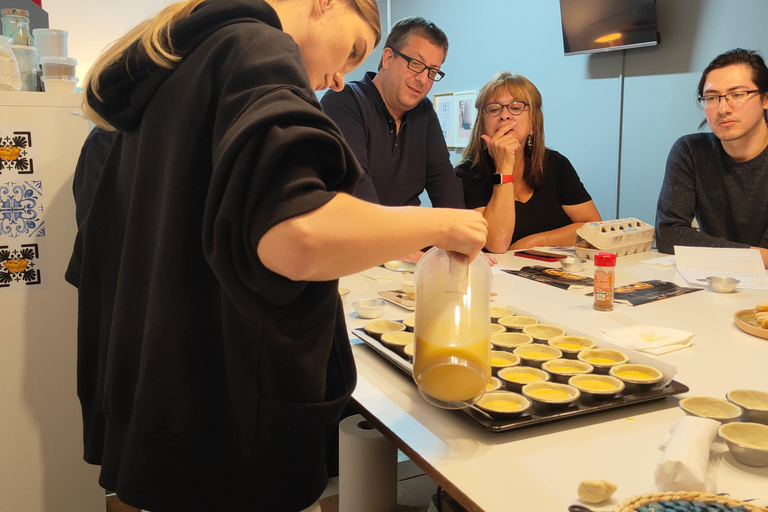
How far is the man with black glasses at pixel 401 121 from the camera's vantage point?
2.54 m


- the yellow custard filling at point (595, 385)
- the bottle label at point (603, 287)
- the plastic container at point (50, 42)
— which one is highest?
the plastic container at point (50, 42)

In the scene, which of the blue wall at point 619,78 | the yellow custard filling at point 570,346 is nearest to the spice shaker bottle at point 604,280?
the yellow custard filling at point 570,346

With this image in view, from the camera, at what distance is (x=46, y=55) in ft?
6.41

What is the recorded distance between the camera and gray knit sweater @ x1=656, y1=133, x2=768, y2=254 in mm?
2652

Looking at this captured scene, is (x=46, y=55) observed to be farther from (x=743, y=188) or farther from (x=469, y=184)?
(x=743, y=188)

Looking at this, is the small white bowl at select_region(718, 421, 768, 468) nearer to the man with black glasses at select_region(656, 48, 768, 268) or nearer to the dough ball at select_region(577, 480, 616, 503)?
the dough ball at select_region(577, 480, 616, 503)

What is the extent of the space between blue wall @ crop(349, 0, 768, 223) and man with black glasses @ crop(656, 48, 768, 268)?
733 millimetres

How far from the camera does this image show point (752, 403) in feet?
3.50

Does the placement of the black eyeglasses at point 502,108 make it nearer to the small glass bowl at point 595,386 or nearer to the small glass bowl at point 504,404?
the small glass bowl at point 595,386

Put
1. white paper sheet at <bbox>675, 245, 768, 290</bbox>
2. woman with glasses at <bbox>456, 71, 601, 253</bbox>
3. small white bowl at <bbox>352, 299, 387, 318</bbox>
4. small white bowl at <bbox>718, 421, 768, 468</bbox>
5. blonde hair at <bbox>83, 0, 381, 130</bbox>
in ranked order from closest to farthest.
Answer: blonde hair at <bbox>83, 0, 381, 130</bbox>
small white bowl at <bbox>718, 421, 768, 468</bbox>
small white bowl at <bbox>352, 299, 387, 318</bbox>
white paper sheet at <bbox>675, 245, 768, 290</bbox>
woman with glasses at <bbox>456, 71, 601, 253</bbox>

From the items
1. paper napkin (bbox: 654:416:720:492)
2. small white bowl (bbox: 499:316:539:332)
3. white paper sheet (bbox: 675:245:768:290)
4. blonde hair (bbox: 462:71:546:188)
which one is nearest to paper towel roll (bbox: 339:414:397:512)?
small white bowl (bbox: 499:316:539:332)

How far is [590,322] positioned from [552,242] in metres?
1.27

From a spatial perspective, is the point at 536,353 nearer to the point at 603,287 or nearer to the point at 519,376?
the point at 519,376

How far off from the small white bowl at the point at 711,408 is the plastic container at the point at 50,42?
202 centimetres
